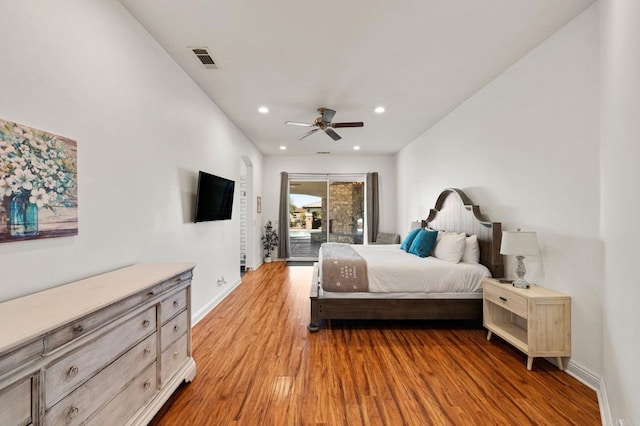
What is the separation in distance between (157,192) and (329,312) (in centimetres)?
219

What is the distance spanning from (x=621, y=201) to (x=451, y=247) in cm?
182

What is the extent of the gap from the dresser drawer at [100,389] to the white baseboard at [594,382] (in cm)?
282

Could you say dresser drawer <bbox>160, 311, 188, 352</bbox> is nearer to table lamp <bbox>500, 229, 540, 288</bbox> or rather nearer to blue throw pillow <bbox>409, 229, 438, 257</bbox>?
table lamp <bbox>500, 229, 540, 288</bbox>

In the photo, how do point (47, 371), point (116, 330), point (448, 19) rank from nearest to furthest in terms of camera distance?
point (47, 371), point (116, 330), point (448, 19)

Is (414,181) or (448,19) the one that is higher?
(448,19)

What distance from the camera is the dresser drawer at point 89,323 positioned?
102 centimetres

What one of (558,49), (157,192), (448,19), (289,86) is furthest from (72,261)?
(558,49)

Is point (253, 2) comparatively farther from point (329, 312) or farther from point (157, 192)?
Result: point (329, 312)

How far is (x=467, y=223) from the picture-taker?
3508 mm

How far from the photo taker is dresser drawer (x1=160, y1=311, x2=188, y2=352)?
1753mm

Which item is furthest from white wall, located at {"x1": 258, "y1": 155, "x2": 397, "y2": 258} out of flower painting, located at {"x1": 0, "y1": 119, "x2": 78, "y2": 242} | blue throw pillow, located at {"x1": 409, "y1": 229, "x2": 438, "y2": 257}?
flower painting, located at {"x1": 0, "y1": 119, "x2": 78, "y2": 242}

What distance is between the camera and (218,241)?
388 cm

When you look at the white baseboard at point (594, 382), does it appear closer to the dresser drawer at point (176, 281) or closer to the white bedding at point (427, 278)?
the white bedding at point (427, 278)

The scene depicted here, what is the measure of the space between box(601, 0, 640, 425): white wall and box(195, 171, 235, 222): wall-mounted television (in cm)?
342
